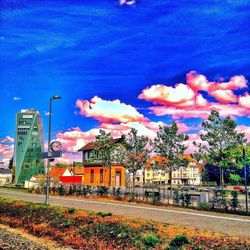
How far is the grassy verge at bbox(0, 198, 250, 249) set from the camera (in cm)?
1170

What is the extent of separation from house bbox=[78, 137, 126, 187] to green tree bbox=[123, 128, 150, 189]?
3.87 m

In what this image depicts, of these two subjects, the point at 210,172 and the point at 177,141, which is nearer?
the point at 177,141

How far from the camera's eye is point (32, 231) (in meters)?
17.1

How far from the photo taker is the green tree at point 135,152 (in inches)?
2163

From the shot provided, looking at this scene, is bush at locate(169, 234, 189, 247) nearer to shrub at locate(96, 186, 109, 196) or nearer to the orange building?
shrub at locate(96, 186, 109, 196)

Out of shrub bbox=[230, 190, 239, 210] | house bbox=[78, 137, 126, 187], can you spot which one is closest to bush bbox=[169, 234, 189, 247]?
shrub bbox=[230, 190, 239, 210]

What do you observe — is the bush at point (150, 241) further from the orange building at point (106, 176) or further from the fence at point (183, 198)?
the orange building at point (106, 176)

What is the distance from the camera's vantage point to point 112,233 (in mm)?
13914

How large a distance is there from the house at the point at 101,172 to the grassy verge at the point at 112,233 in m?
40.4

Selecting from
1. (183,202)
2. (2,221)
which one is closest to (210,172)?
(183,202)

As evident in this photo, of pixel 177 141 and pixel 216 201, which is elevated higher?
pixel 177 141

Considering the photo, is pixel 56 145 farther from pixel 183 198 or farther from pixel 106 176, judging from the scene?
pixel 106 176

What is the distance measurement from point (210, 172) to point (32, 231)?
95.2 meters

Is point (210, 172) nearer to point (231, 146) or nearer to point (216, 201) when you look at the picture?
point (231, 146)
